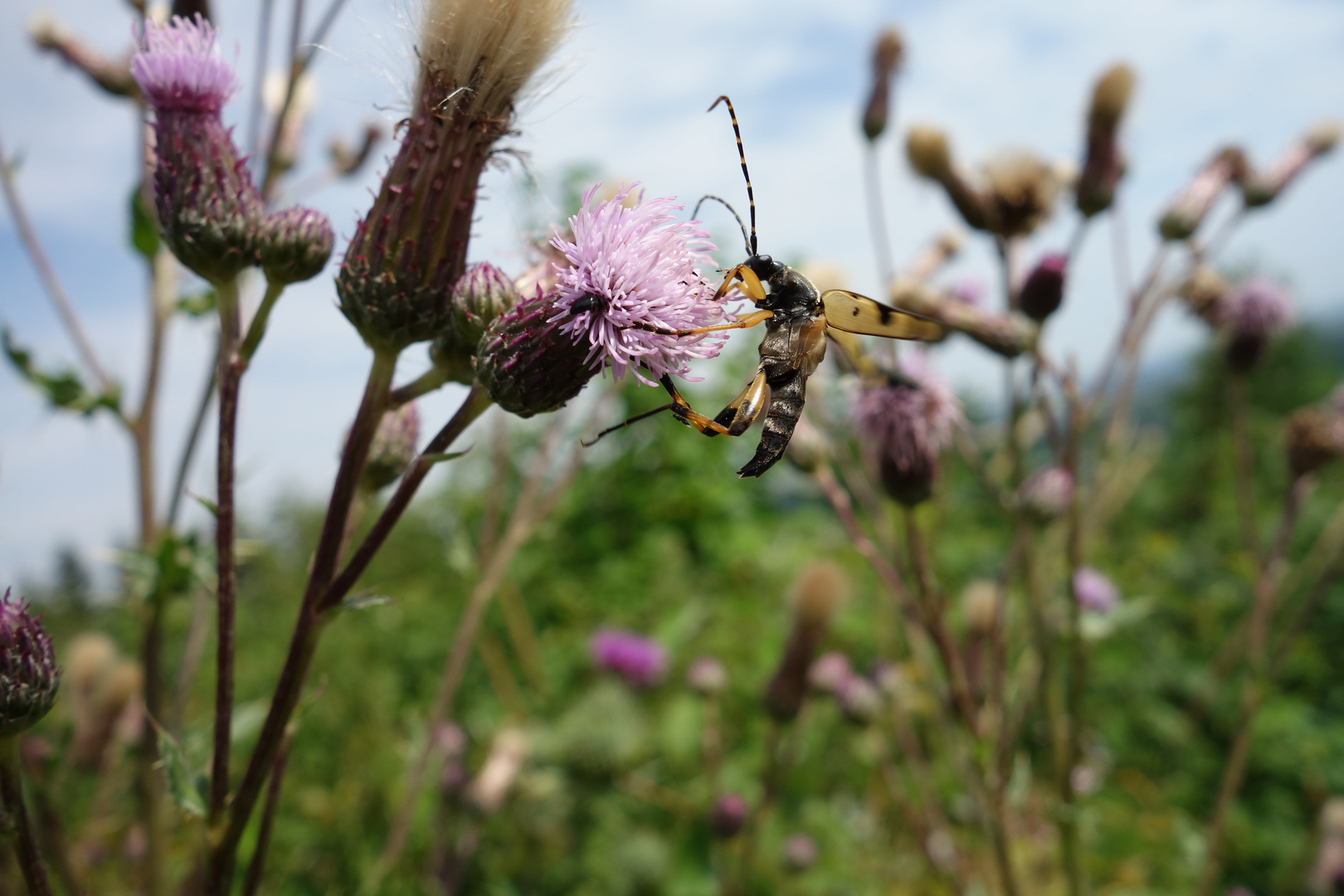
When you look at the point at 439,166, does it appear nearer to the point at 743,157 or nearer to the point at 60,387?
the point at 743,157

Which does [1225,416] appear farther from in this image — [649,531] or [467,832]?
[467,832]

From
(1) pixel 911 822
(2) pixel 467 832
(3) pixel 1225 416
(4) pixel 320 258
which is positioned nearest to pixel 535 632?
(2) pixel 467 832

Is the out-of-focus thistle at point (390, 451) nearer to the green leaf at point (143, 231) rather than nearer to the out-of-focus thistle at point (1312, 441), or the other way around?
the green leaf at point (143, 231)

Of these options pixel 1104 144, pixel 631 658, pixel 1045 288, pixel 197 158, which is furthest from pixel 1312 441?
pixel 197 158

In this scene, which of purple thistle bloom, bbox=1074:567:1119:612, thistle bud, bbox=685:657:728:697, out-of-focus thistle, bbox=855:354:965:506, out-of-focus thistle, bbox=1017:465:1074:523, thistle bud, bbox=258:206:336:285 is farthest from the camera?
purple thistle bloom, bbox=1074:567:1119:612

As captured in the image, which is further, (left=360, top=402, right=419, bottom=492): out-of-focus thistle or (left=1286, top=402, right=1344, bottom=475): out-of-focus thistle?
(left=1286, top=402, right=1344, bottom=475): out-of-focus thistle

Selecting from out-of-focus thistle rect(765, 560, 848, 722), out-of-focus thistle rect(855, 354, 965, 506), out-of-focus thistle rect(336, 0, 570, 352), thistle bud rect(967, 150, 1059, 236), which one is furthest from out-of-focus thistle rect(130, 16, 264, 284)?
out-of-focus thistle rect(765, 560, 848, 722)

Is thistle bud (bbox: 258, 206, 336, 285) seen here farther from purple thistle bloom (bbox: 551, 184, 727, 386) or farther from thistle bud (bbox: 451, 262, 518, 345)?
purple thistle bloom (bbox: 551, 184, 727, 386)
